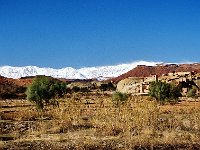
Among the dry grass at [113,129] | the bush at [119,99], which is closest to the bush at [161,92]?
the bush at [119,99]

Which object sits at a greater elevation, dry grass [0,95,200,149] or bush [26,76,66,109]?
bush [26,76,66,109]

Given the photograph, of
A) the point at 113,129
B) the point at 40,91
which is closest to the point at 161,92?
the point at 40,91

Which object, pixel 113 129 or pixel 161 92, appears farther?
pixel 161 92

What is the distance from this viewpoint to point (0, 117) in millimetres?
24922

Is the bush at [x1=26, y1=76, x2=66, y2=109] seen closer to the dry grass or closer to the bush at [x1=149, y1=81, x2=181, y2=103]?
the dry grass

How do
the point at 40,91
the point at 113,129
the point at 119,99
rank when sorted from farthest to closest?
the point at 40,91 < the point at 119,99 < the point at 113,129

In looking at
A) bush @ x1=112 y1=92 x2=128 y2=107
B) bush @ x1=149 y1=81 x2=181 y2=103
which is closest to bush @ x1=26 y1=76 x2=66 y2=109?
bush @ x1=112 y1=92 x2=128 y2=107

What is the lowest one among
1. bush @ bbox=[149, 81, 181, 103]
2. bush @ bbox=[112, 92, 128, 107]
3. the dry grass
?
the dry grass

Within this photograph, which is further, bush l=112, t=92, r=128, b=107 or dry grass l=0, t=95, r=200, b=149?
bush l=112, t=92, r=128, b=107

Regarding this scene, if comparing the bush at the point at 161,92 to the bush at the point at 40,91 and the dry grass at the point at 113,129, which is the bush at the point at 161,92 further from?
the dry grass at the point at 113,129

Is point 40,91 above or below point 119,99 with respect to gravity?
above

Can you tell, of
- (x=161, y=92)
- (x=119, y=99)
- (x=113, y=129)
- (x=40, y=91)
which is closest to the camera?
(x=113, y=129)

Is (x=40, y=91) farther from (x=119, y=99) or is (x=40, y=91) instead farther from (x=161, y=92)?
(x=161, y=92)

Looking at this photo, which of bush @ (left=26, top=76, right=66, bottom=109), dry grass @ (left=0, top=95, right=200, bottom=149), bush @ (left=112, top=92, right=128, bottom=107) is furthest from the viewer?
bush @ (left=26, top=76, right=66, bottom=109)
